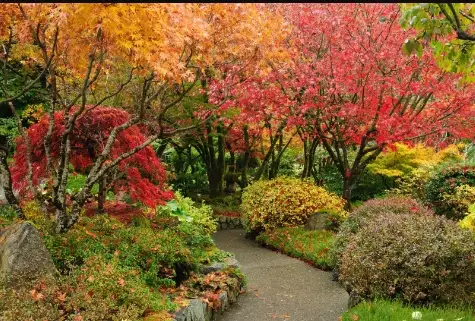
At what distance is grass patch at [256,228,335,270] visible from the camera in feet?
34.1

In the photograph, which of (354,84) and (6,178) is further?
(354,84)

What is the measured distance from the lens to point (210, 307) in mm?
6883

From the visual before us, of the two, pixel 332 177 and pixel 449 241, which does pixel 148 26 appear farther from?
pixel 332 177

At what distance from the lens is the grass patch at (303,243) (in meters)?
10.4

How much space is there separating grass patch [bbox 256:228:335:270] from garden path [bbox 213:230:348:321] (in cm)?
22

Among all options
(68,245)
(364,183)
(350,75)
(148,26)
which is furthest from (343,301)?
A: (364,183)

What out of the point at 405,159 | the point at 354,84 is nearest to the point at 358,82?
the point at 354,84

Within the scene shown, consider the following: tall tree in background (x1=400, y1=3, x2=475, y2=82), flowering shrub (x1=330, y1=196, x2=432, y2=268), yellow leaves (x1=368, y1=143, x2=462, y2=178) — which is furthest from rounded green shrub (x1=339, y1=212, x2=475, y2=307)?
yellow leaves (x1=368, y1=143, x2=462, y2=178)

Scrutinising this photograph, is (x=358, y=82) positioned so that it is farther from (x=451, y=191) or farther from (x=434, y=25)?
(x=434, y=25)

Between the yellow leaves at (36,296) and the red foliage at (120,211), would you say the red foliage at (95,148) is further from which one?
the yellow leaves at (36,296)

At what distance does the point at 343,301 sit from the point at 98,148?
4.88 meters

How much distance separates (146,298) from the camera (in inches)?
210

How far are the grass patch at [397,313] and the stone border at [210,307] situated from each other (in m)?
1.90

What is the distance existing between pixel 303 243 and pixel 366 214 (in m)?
2.26
